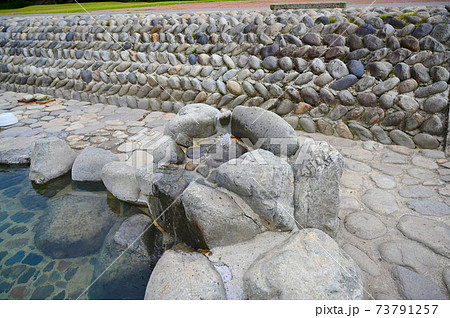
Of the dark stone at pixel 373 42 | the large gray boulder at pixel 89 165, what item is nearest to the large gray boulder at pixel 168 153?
the large gray boulder at pixel 89 165

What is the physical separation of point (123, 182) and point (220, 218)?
1.44m

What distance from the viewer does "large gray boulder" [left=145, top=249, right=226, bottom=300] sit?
1874 millimetres

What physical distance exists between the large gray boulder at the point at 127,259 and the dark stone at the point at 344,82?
332 cm

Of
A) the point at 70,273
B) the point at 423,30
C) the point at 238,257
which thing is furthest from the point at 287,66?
the point at 70,273

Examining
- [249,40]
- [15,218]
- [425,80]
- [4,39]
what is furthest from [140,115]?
[4,39]

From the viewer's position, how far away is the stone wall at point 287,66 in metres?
4.16

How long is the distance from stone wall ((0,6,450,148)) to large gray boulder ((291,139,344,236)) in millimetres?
2323

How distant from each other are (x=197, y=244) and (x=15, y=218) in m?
2.14

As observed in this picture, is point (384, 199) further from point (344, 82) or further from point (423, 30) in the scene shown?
point (423, 30)

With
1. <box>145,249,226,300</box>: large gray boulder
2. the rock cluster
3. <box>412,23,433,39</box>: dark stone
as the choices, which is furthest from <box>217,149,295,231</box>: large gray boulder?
<box>412,23,433,39</box>: dark stone

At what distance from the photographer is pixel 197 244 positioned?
2523mm

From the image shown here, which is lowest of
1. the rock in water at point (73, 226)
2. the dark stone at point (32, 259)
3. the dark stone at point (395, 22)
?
the dark stone at point (32, 259)

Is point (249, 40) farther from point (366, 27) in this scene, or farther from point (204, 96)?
point (366, 27)

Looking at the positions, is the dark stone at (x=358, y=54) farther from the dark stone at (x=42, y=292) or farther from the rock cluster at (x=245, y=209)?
the dark stone at (x=42, y=292)
